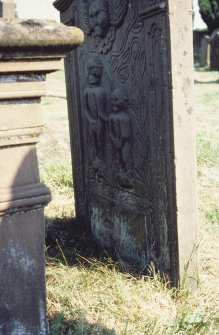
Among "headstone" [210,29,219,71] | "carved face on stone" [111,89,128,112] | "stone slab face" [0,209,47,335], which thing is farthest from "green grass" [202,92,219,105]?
"stone slab face" [0,209,47,335]

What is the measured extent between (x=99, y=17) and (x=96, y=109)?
0.69m

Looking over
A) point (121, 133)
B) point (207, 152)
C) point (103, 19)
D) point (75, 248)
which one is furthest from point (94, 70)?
point (207, 152)

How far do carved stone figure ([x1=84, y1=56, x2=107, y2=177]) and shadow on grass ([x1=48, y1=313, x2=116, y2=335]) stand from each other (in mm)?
1383

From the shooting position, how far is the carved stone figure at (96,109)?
3.59m

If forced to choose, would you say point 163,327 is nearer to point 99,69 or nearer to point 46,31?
point 46,31

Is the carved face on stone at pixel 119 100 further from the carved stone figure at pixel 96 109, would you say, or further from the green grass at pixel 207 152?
the green grass at pixel 207 152

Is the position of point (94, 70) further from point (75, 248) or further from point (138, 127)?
point (75, 248)

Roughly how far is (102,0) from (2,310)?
232 cm

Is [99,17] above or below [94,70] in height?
above

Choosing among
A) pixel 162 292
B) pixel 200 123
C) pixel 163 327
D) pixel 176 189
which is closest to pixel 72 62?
pixel 176 189

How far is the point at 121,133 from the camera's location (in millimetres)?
3330

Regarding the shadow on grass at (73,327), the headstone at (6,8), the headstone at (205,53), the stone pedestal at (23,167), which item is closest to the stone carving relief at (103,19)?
the headstone at (6,8)

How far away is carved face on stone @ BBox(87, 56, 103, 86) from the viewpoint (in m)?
3.59

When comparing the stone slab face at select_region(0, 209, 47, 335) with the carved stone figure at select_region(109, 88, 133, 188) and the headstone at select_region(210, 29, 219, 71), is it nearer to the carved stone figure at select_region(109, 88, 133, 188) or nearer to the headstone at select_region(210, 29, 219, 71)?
the carved stone figure at select_region(109, 88, 133, 188)
